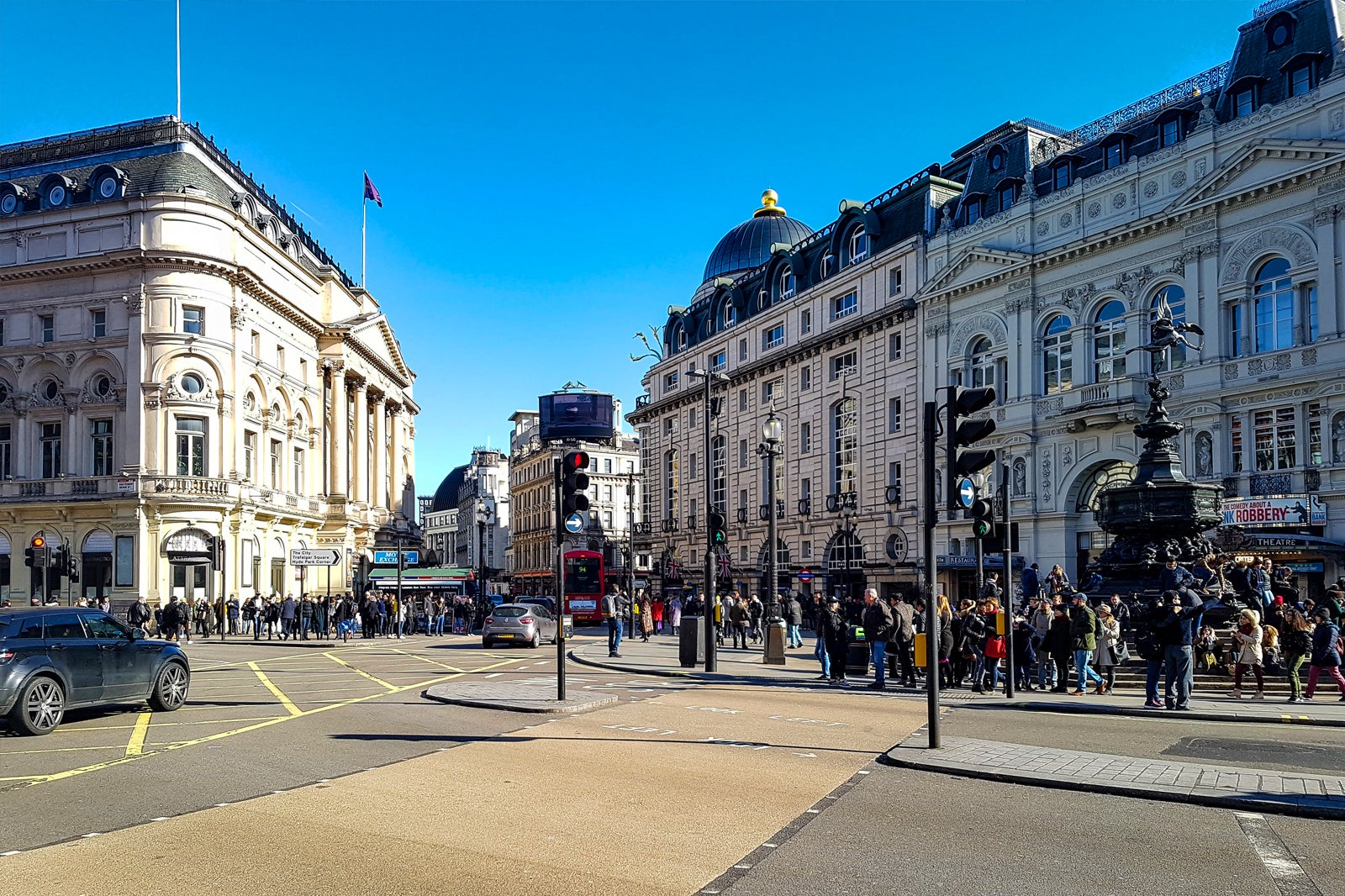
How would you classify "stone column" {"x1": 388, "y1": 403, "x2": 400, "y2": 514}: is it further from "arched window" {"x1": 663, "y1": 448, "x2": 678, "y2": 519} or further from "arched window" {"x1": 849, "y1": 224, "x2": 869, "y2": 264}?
"arched window" {"x1": 849, "y1": 224, "x2": 869, "y2": 264}

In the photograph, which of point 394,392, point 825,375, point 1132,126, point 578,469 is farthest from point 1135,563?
point 394,392

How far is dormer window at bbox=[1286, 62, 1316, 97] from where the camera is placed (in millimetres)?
37812

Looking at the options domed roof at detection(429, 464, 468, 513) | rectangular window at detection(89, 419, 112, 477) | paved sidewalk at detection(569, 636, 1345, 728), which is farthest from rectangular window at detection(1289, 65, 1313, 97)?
domed roof at detection(429, 464, 468, 513)

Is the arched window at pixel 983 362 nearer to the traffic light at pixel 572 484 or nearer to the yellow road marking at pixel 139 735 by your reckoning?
the traffic light at pixel 572 484

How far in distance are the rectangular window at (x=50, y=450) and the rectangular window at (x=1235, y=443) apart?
169 feet

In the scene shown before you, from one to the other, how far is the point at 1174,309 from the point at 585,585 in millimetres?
29749

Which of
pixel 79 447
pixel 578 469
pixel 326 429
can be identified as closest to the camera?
pixel 578 469

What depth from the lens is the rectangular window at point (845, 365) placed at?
2333 inches

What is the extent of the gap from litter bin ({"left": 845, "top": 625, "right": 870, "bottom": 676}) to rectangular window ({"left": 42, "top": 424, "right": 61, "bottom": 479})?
4488cm

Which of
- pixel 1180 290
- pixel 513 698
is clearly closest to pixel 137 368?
pixel 513 698

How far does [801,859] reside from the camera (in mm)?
7598

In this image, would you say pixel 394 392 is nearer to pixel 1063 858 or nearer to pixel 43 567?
pixel 43 567

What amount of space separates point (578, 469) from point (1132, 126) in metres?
37.2

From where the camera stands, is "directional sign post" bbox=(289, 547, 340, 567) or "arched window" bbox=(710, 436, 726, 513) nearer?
"directional sign post" bbox=(289, 547, 340, 567)
